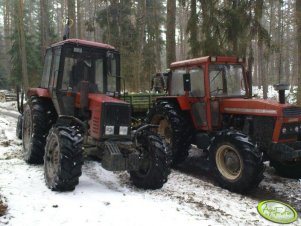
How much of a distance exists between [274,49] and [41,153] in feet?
34.1

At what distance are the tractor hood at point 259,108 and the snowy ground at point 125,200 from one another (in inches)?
57.3

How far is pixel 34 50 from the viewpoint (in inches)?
1379

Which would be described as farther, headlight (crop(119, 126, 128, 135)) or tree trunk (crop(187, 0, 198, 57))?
tree trunk (crop(187, 0, 198, 57))

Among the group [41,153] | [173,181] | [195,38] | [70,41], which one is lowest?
[173,181]

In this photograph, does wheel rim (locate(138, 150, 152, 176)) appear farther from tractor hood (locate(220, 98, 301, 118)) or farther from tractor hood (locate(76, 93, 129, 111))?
tractor hood (locate(220, 98, 301, 118))

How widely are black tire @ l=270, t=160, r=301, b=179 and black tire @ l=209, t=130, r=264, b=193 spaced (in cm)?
129

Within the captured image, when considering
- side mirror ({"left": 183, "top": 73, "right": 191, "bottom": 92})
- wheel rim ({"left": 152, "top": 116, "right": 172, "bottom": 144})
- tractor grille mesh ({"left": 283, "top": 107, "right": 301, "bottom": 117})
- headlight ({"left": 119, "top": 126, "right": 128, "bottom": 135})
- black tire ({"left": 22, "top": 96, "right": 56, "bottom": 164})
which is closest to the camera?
headlight ({"left": 119, "top": 126, "right": 128, "bottom": 135})

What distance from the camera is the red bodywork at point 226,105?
698 centimetres

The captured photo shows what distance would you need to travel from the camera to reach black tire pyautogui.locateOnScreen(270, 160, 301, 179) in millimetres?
7762

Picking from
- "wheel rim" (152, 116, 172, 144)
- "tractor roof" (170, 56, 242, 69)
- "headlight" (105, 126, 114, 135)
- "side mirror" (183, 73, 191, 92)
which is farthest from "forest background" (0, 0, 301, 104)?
"headlight" (105, 126, 114, 135)

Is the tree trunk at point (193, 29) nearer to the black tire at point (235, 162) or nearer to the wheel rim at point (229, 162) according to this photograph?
the black tire at point (235, 162)

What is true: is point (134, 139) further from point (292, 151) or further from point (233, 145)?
point (292, 151)

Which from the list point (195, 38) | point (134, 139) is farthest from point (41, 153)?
point (195, 38)

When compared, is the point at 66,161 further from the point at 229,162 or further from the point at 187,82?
the point at 187,82
